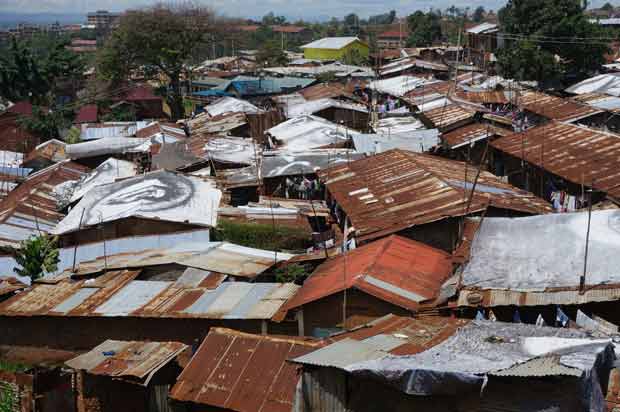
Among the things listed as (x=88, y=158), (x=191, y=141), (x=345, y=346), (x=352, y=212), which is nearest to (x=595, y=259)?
(x=345, y=346)

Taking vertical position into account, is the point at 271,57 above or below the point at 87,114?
above

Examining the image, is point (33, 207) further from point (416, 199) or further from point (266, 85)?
point (266, 85)

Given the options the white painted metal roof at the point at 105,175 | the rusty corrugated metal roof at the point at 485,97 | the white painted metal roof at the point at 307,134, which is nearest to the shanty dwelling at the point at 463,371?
the white painted metal roof at the point at 105,175

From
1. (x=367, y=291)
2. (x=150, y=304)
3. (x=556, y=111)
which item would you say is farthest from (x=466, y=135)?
(x=150, y=304)

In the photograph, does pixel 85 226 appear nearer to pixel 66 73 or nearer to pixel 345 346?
pixel 345 346

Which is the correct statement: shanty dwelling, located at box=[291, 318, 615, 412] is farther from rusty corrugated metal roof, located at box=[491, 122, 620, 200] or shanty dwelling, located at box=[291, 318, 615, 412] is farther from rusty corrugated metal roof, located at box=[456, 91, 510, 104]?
rusty corrugated metal roof, located at box=[456, 91, 510, 104]
